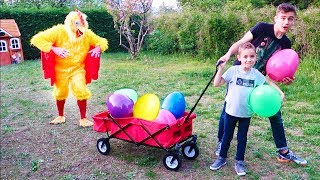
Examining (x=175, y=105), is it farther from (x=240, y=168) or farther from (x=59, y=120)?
(x=59, y=120)

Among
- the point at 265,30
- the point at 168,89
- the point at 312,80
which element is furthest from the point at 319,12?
the point at 265,30

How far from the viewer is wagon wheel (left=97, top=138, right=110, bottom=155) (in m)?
4.50

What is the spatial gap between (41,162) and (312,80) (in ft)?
21.1

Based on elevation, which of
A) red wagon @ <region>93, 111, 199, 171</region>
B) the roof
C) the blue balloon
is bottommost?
the roof

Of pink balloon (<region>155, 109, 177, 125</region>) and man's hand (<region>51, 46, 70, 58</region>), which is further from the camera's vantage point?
man's hand (<region>51, 46, 70, 58</region>)

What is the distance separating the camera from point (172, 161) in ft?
13.3

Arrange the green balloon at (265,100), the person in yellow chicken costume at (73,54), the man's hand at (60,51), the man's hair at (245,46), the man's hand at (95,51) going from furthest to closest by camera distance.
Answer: the man's hand at (95,51) < the person in yellow chicken costume at (73,54) < the man's hand at (60,51) < the man's hair at (245,46) < the green balloon at (265,100)

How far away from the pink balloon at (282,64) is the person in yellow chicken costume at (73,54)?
274cm

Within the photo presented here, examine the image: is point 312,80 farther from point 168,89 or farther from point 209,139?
point 209,139

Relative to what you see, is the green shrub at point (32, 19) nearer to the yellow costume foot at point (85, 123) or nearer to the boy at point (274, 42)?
the yellow costume foot at point (85, 123)

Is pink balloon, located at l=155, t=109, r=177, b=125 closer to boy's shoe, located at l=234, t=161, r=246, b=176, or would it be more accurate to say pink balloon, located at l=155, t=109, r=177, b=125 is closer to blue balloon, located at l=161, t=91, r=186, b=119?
blue balloon, located at l=161, t=91, r=186, b=119

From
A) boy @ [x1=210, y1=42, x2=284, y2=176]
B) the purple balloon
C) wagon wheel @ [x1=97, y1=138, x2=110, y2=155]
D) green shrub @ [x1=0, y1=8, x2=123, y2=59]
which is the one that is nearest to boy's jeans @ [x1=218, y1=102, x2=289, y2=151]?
boy @ [x1=210, y1=42, x2=284, y2=176]

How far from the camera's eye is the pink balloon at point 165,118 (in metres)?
4.16

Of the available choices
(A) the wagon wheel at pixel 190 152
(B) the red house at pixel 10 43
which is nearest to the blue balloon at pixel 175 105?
(A) the wagon wheel at pixel 190 152
